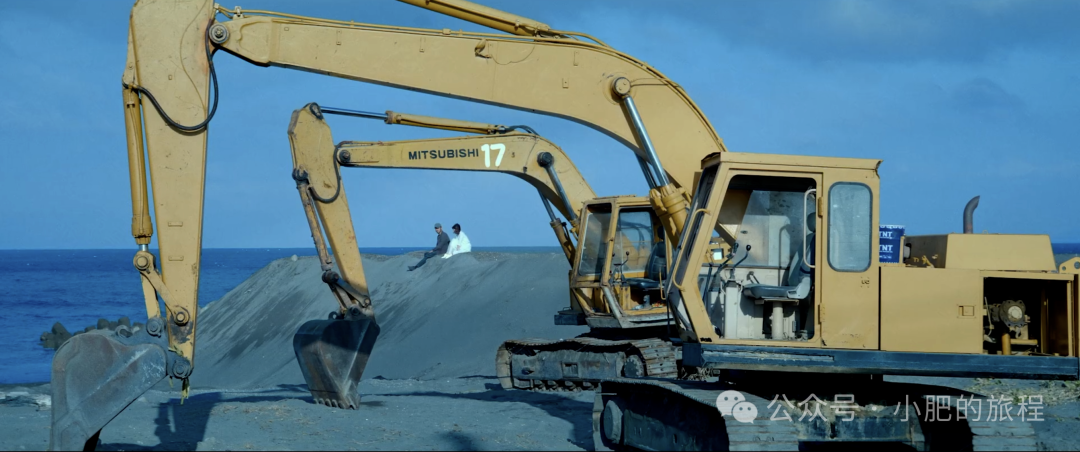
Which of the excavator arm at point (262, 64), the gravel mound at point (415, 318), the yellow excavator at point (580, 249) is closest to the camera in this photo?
the excavator arm at point (262, 64)

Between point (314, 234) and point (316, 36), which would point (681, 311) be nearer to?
point (316, 36)

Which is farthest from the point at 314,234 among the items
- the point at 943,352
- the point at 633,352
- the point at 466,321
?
the point at 466,321

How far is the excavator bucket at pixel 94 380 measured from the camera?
297 inches

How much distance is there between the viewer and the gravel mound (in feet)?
68.9

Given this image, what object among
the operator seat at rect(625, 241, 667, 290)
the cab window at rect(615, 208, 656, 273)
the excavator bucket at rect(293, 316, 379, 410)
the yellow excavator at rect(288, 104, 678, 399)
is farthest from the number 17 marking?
the excavator bucket at rect(293, 316, 379, 410)

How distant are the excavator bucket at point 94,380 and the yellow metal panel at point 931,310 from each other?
5297 mm

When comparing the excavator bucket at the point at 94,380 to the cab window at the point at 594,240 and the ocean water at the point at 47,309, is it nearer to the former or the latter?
the cab window at the point at 594,240

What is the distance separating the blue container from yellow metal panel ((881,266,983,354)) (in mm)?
645

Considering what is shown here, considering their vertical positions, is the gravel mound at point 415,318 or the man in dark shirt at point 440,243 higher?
the man in dark shirt at point 440,243

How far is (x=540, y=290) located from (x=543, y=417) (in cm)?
1171

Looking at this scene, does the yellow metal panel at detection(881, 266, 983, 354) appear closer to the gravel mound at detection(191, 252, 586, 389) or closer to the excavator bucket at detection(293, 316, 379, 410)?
the excavator bucket at detection(293, 316, 379, 410)

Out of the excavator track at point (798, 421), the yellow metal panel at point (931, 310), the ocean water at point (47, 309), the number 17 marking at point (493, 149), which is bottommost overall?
the ocean water at point (47, 309)

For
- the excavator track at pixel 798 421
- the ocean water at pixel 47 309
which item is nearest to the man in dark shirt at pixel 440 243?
the ocean water at pixel 47 309

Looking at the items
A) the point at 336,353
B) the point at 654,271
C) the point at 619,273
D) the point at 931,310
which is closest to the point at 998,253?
the point at 931,310
